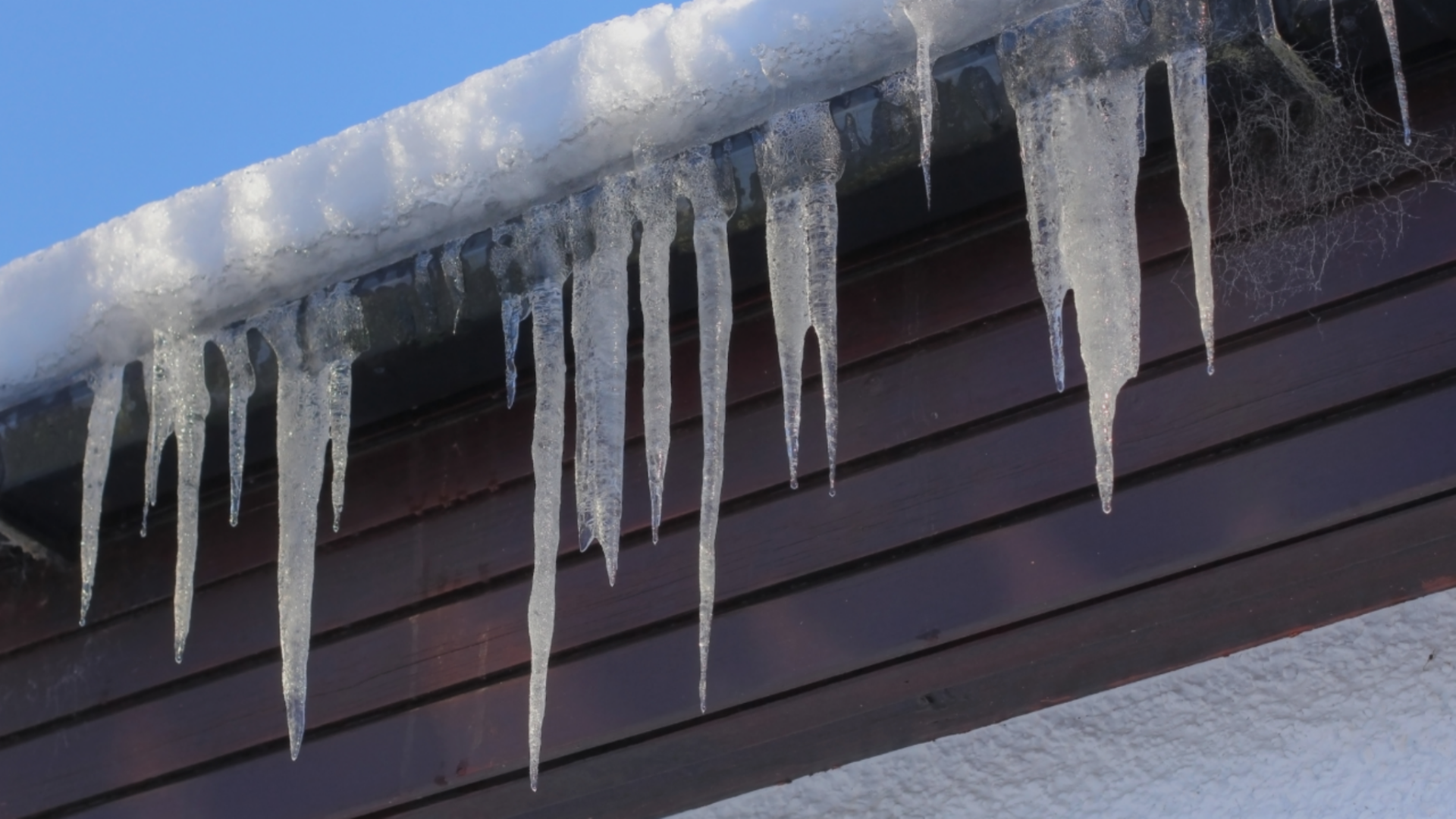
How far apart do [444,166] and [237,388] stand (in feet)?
1.46

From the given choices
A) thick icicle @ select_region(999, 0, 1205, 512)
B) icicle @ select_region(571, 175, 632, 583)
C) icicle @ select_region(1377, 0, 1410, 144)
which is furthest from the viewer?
→ icicle @ select_region(571, 175, 632, 583)

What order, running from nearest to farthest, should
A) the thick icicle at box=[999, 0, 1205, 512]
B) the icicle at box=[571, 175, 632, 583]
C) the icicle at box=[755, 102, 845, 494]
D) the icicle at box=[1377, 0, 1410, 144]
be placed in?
the icicle at box=[1377, 0, 1410, 144], the thick icicle at box=[999, 0, 1205, 512], the icicle at box=[755, 102, 845, 494], the icicle at box=[571, 175, 632, 583]

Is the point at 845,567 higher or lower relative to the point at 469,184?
lower

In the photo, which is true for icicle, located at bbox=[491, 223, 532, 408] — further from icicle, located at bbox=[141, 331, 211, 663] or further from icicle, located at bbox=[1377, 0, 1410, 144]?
icicle, located at bbox=[1377, 0, 1410, 144]

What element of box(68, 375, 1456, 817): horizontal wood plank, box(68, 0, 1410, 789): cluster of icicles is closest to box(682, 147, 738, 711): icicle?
box(68, 0, 1410, 789): cluster of icicles

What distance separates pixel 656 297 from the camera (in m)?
1.87

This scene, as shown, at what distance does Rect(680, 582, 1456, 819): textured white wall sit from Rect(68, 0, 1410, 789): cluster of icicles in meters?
0.37

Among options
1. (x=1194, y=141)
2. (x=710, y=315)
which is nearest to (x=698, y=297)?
(x=710, y=315)

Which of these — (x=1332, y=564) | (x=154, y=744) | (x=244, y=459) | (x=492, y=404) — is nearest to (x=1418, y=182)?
(x=1332, y=564)

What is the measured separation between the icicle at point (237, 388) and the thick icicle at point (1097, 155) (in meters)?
1.06

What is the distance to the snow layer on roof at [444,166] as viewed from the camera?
1.75m

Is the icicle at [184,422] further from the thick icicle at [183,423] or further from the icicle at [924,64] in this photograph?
the icicle at [924,64]

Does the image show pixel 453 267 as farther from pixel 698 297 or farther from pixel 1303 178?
pixel 1303 178

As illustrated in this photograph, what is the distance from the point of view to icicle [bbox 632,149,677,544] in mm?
1834
